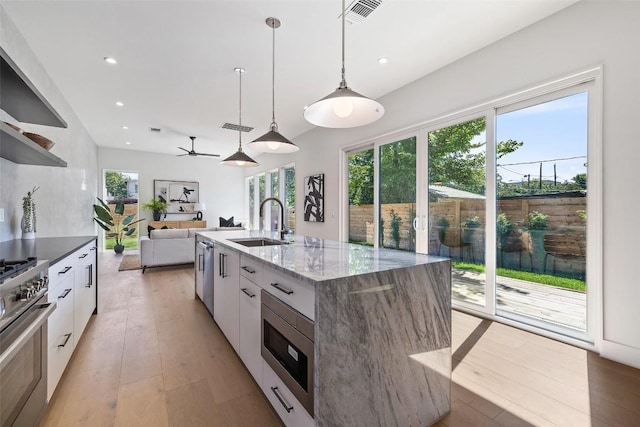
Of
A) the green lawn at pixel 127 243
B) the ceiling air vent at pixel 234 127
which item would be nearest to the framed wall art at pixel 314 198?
the ceiling air vent at pixel 234 127

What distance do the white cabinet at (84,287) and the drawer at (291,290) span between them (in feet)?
5.49

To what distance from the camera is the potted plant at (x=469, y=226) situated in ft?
10.4

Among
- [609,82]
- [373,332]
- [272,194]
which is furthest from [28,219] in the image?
[272,194]

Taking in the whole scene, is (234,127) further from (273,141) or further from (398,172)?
(273,141)

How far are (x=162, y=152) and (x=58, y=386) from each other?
25.0ft

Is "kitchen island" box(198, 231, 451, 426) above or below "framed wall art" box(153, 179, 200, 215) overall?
below

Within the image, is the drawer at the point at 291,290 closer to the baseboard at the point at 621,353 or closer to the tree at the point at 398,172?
the baseboard at the point at 621,353

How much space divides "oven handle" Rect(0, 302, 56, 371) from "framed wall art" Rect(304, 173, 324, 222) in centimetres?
431

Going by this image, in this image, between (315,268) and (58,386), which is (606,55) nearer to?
(315,268)

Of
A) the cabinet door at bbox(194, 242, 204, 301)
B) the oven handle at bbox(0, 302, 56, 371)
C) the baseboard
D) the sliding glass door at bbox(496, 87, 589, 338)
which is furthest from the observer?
the cabinet door at bbox(194, 242, 204, 301)

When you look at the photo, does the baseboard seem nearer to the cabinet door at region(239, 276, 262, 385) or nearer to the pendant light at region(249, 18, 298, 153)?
the cabinet door at region(239, 276, 262, 385)

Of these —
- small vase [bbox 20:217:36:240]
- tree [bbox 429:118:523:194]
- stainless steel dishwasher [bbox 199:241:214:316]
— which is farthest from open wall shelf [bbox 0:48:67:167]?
tree [bbox 429:118:523:194]

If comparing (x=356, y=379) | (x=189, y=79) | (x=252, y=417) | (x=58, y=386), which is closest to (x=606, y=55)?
(x=356, y=379)

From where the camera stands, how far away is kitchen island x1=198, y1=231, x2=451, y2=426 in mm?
1175
